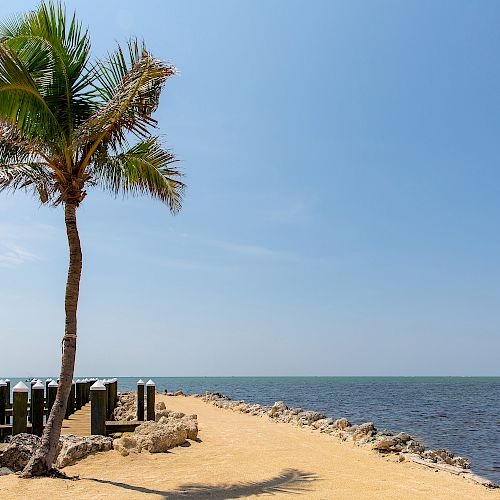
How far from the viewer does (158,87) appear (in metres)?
9.95

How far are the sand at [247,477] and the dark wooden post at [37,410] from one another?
296cm

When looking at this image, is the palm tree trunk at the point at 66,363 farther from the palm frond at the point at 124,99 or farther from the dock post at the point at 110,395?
the dock post at the point at 110,395

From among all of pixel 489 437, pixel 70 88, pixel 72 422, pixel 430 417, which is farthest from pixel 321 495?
pixel 430 417

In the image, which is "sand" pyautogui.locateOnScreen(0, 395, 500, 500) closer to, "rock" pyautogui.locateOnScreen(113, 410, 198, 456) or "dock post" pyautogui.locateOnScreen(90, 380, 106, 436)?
"rock" pyautogui.locateOnScreen(113, 410, 198, 456)

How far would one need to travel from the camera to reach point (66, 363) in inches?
381

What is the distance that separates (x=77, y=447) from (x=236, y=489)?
375 cm

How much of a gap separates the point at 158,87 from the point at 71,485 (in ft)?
22.1

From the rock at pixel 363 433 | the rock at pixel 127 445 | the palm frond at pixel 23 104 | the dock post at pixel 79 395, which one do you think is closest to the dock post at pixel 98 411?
the rock at pixel 127 445

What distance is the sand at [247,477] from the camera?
8.40 m

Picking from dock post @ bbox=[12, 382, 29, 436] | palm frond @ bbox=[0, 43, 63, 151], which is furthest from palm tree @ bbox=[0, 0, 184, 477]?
dock post @ bbox=[12, 382, 29, 436]

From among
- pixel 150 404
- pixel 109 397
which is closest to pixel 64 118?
pixel 150 404

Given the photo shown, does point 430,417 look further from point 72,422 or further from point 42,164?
point 42,164

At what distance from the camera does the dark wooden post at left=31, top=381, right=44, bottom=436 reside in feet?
43.3

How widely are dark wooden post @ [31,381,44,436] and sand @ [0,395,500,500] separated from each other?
2960 mm
